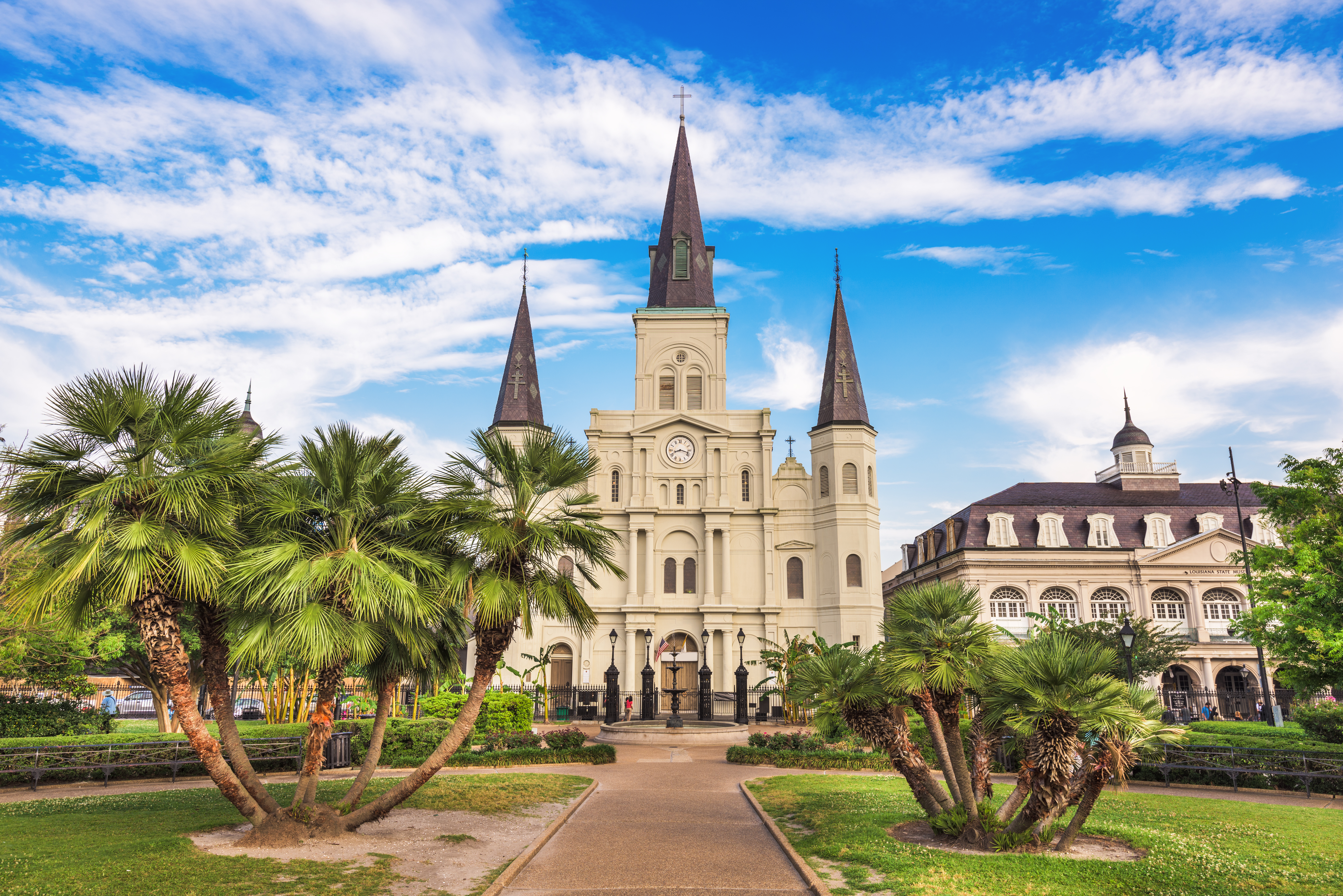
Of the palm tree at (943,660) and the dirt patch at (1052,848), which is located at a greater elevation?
the palm tree at (943,660)

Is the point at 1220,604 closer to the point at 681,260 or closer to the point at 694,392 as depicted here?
the point at 694,392

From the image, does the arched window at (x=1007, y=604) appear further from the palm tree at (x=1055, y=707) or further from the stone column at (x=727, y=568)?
the palm tree at (x=1055, y=707)

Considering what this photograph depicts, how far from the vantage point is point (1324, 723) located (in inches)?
828

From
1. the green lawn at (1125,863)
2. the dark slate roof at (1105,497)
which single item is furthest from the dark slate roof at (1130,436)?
the green lawn at (1125,863)

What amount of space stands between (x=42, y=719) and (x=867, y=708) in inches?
849

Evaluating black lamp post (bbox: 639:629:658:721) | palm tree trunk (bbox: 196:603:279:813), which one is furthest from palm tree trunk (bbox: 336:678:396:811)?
black lamp post (bbox: 639:629:658:721)

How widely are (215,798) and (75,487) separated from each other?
7.05 metres

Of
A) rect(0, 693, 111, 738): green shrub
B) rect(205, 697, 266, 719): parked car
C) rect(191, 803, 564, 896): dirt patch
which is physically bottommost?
rect(191, 803, 564, 896): dirt patch

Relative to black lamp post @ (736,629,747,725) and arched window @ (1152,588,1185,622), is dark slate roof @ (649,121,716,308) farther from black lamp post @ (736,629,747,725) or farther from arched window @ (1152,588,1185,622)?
arched window @ (1152,588,1185,622)

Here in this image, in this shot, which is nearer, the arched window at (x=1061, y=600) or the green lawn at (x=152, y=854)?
the green lawn at (x=152, y=854)

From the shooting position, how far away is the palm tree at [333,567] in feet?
34.2

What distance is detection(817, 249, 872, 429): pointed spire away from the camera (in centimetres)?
4688

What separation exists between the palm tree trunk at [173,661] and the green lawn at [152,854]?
112 cm

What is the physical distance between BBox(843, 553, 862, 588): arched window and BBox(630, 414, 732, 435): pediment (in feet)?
31.3
